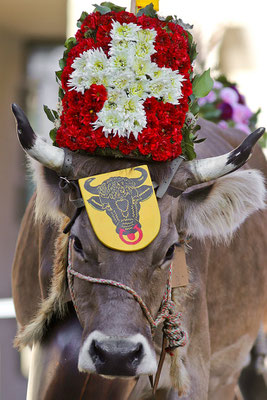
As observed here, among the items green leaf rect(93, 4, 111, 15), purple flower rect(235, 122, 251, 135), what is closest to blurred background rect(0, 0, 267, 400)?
purple flower rect(235, 122, 251, 135)

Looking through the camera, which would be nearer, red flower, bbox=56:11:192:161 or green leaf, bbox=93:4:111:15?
red flower, bbox=56:11:192:161

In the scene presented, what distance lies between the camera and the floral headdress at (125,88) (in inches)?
131

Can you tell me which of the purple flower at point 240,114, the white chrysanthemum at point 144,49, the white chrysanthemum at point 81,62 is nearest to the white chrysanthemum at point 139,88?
the white chrysanthemum at point 144,49

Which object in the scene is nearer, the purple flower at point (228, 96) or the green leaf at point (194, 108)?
the green leaf at point (194, 108)

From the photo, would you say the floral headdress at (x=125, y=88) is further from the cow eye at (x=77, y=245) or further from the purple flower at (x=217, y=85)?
the purple flower at (x=217, y=85)

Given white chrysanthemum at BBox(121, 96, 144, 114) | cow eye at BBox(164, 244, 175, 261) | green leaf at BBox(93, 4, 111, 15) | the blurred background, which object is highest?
green leaf at BBox(93, 4, 111, 15)

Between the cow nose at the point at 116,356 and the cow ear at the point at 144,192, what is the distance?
0.60 m

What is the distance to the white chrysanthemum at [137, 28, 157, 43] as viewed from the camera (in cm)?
336

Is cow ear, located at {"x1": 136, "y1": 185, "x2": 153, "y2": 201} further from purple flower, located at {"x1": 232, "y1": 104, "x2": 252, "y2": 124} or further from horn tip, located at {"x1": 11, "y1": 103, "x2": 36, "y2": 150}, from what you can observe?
purple flower, located at {"x1": 232, "y1": 104, "x2": 252, "y2": 124}

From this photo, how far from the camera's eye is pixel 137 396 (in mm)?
4062

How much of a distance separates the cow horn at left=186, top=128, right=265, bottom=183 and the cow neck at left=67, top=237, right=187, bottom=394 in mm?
444

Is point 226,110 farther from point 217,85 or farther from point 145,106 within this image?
point 145,106

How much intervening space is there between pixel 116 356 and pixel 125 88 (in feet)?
3.71

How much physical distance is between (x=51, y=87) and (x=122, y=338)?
484cm
